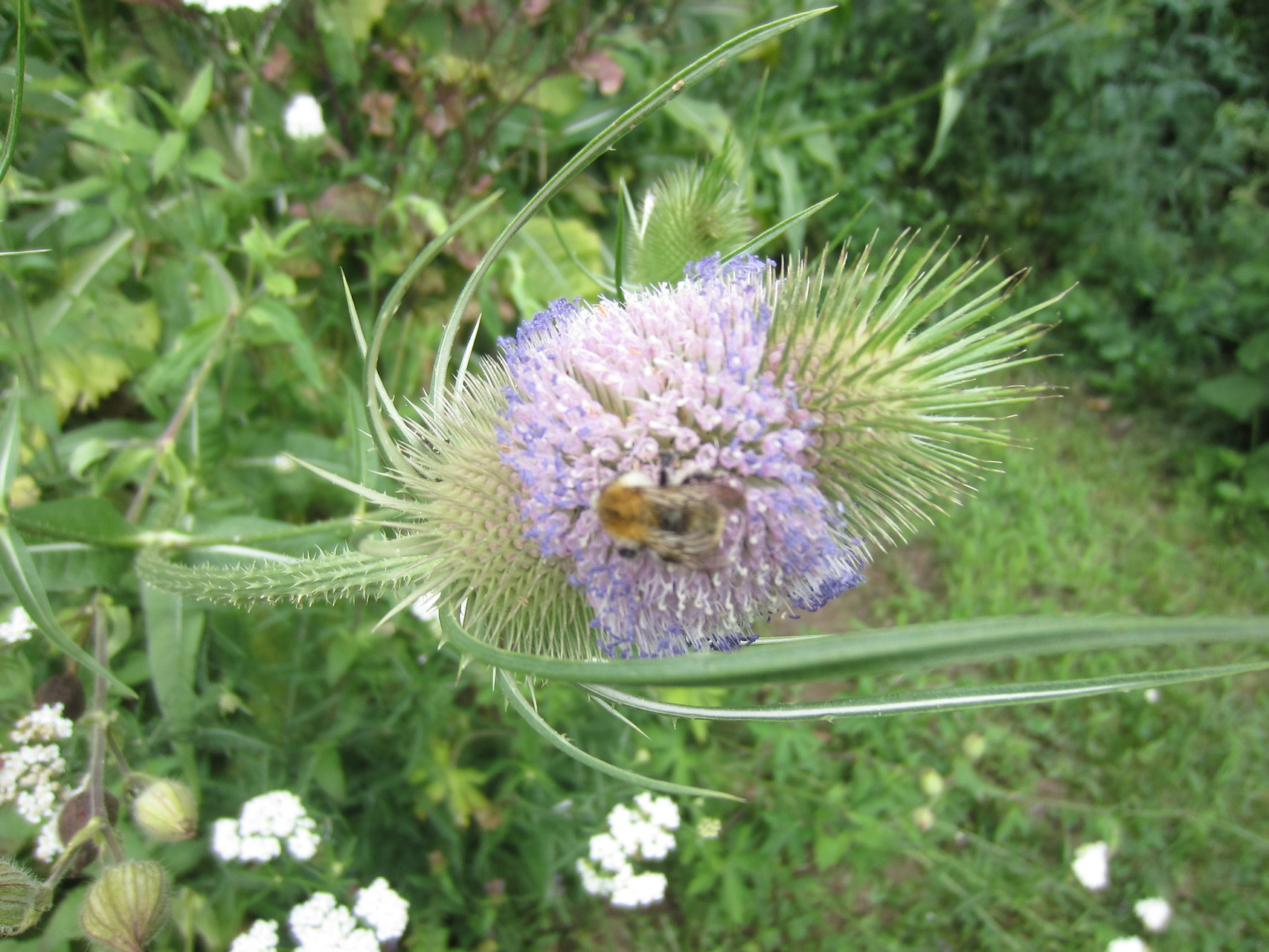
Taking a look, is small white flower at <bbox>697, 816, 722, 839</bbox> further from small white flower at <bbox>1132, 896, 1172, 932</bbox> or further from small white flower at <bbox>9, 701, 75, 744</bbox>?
small white flower at <bbox>1132, 896, 1172, 932</bbox>

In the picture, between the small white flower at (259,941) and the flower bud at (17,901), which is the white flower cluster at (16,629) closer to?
the flower bud at (17,901)

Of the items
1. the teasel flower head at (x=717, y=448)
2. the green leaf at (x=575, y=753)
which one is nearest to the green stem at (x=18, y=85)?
the teasel flower head at (x=717, y=448)

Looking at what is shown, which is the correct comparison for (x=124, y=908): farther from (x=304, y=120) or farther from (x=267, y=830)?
(x=304, y=120)

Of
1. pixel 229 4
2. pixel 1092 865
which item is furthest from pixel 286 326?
pixel 1092 865

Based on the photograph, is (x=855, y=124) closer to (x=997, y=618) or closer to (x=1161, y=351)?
(x=1161, y=351)

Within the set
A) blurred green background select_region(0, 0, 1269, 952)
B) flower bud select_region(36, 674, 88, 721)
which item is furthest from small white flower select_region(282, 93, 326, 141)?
flower bud select_region(36, 674, 88, 721)

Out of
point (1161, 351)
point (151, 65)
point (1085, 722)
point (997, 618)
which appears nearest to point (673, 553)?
point (997, 618)
